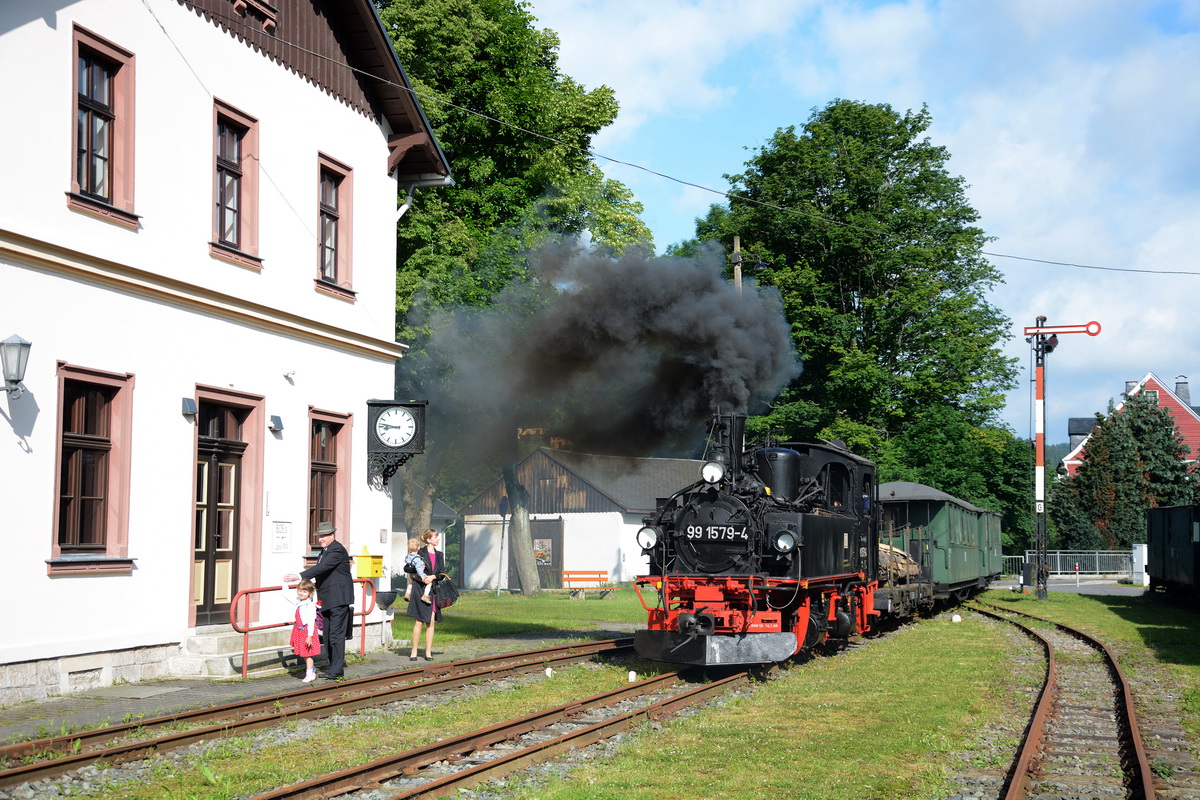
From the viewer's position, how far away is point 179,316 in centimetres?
1234

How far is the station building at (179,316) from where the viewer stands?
10.4 m

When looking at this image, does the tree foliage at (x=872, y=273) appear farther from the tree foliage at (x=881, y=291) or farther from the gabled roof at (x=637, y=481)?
the gabled roof at (x=637, y=481)

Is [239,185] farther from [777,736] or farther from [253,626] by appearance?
[777,736]

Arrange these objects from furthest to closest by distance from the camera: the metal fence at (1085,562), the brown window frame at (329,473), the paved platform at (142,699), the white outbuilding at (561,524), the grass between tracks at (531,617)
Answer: the metal fence at (1085,562) → the white outbuilding at (561,524) → the grass between tracks at (531,617) → the brown window frame at (329,473) → the paved platform at (142,699)

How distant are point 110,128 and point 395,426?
5630 millimetres

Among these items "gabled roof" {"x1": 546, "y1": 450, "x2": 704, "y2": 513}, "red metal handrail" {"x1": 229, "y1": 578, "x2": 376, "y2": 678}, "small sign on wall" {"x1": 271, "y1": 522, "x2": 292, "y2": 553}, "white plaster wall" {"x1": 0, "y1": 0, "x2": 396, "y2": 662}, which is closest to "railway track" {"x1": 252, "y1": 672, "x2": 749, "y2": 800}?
"red metal handrail" {"x1": 229, "y1": 578, "x2": 376, "y2": 678}

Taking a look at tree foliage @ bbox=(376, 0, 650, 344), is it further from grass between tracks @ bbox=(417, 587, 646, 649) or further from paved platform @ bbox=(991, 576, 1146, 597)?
paved platform @ bbox=(991, 576, 1146, 597)

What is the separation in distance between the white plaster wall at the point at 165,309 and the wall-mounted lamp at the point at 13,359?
0.23m

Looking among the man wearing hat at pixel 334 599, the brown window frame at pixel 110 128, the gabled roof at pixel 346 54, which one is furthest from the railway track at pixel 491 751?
the gabled roof at pixel 346 54

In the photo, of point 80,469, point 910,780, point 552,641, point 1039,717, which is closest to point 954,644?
point 552,641

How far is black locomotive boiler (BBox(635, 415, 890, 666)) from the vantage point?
1260 centimetres

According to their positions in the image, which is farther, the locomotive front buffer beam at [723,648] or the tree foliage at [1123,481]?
the tree foliage at [1123,481]

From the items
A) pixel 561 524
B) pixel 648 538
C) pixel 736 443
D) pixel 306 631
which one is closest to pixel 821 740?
pixel 648 538

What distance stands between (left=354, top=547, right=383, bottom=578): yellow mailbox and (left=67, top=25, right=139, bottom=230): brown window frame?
5.44 m
